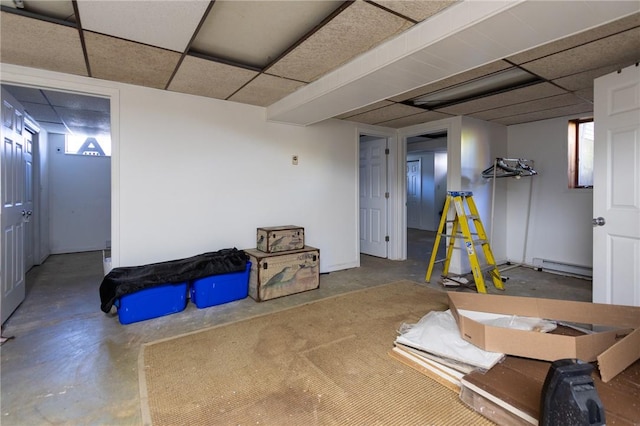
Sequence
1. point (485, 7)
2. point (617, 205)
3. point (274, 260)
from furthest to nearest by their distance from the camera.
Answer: point (274, 260), point (617, 205), point (485, 7)

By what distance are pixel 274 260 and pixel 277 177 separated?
3.68ft

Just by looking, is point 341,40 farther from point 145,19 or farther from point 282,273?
point 282,273

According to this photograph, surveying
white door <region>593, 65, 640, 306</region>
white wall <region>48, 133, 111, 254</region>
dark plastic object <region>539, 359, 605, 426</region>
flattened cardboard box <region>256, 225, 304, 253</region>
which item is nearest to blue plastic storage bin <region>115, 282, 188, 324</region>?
flattened cardboard box <region>256, 225, 304, 253</region>

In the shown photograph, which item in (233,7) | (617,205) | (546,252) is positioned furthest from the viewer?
(546,252)

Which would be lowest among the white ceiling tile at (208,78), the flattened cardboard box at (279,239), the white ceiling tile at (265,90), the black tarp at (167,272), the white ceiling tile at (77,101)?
the black tarp at (167,272)

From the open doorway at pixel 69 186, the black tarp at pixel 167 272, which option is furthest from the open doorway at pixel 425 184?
the open doorway at pixel 69 186

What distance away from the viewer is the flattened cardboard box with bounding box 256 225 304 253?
11.0 ft

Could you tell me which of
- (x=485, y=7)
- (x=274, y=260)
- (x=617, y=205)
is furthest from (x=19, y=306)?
(x=617, y=205)

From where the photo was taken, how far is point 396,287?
3543mm

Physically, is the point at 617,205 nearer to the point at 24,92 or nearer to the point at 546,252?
the point at 546,252

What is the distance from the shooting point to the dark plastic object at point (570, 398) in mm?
1066

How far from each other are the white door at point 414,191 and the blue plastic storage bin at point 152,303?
24.1 ft

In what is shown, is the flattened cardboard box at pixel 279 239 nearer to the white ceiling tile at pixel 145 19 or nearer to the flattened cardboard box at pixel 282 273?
the flattened cardboard box at pixel 282 273

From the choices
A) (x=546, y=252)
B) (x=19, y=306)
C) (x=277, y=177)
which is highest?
(x=277, y=177)
